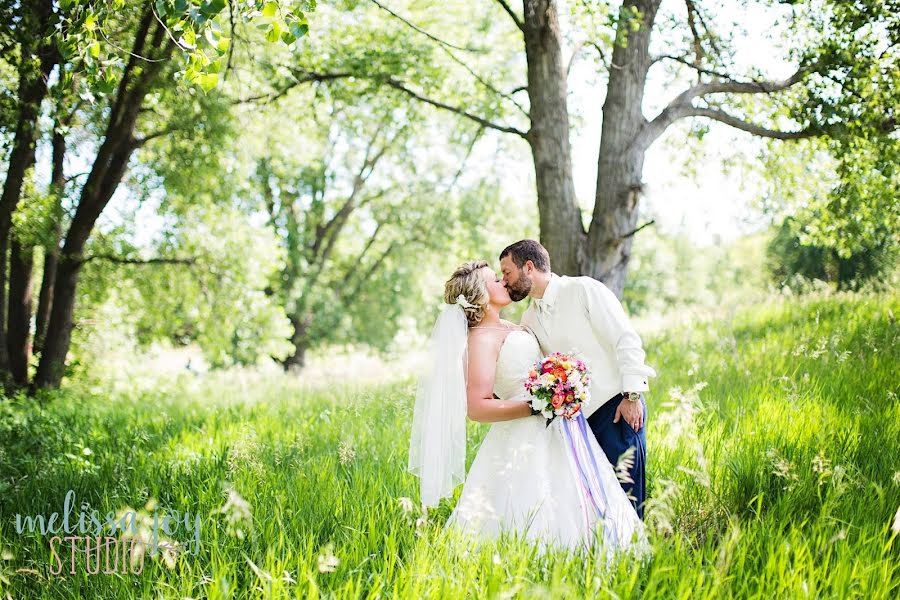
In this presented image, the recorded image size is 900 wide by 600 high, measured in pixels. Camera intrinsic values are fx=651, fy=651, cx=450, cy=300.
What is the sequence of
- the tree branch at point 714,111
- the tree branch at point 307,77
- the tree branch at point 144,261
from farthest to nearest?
the tree branch at point 144,261 → the tree branch at point 307,77 → the tree branch at point 714,111

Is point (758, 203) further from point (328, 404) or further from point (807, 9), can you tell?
point (328, 404)

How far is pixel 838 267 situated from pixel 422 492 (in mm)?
25554

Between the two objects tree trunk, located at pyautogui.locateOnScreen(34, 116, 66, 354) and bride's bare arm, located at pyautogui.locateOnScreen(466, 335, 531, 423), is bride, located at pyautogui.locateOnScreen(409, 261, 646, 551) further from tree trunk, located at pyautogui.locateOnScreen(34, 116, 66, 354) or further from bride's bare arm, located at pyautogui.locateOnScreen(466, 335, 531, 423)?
tree trunk, located at pyautogui.locateOnScreen(34, 116, 66, 354)

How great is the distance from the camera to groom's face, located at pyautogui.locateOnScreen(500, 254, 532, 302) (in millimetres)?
4383

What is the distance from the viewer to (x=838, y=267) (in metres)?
24.8

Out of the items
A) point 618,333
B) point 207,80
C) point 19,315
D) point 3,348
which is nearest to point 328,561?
point 618,333

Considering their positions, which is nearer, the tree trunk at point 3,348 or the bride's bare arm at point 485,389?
the bride's bare arm at point 485,389

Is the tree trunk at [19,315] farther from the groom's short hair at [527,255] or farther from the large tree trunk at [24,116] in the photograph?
the groom's short hair at [527,255]

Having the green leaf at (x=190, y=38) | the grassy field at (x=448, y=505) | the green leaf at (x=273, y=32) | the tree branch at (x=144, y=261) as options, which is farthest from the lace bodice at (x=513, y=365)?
the tree branch at (x=144, y=261)

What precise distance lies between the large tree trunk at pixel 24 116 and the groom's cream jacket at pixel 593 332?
4.86 meters

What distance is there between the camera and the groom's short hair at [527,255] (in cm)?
442

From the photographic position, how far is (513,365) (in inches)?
165

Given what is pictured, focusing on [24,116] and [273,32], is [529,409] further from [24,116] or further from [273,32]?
[24,116]

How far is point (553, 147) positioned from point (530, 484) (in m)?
4.72
